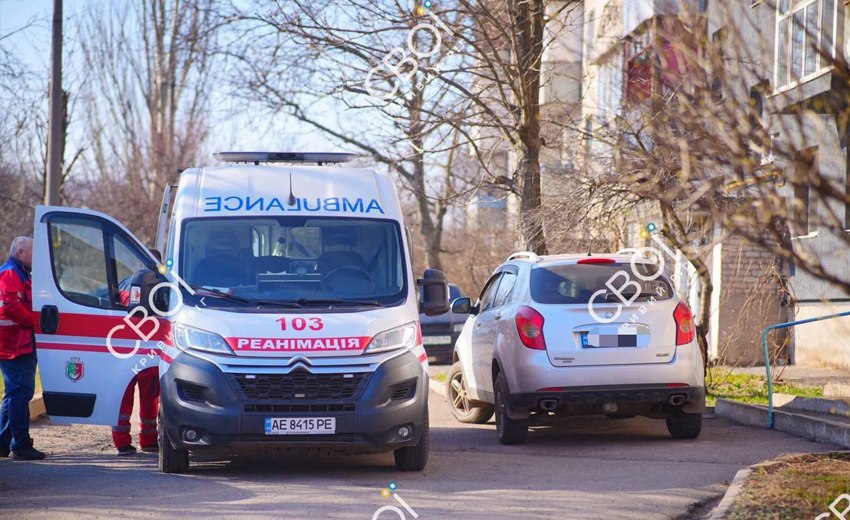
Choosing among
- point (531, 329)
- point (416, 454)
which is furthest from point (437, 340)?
point (416, 454)

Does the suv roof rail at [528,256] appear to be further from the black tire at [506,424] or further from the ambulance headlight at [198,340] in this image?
the ambulance headlight at [198,340]

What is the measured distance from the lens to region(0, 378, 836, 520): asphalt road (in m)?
7.82

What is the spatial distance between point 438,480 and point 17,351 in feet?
12.8

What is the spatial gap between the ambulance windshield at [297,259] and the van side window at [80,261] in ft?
4.00

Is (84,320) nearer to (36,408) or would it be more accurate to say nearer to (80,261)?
(80,261)

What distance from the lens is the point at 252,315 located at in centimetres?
908

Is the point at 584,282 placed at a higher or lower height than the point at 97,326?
higher

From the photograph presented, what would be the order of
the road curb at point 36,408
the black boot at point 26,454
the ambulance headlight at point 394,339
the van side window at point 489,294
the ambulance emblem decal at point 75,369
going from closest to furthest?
the ambulance headlight at point 394,339, the ambulance emblem decal at point 75,369, the black boot at point 26,454, the van side window at point 489,294, the road curb at point 36,408

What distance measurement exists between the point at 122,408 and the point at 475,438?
3.65 metres

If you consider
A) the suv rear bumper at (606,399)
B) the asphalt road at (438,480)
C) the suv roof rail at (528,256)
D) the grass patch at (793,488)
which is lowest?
the asphalt road at (438,480)

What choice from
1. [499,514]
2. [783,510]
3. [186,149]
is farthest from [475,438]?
[186,149]

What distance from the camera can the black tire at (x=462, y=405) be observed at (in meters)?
13.5

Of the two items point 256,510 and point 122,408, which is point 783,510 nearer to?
point 256,510

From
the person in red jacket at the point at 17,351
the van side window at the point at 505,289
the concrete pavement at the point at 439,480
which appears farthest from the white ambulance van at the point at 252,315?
the van side window at the point at 505,289
